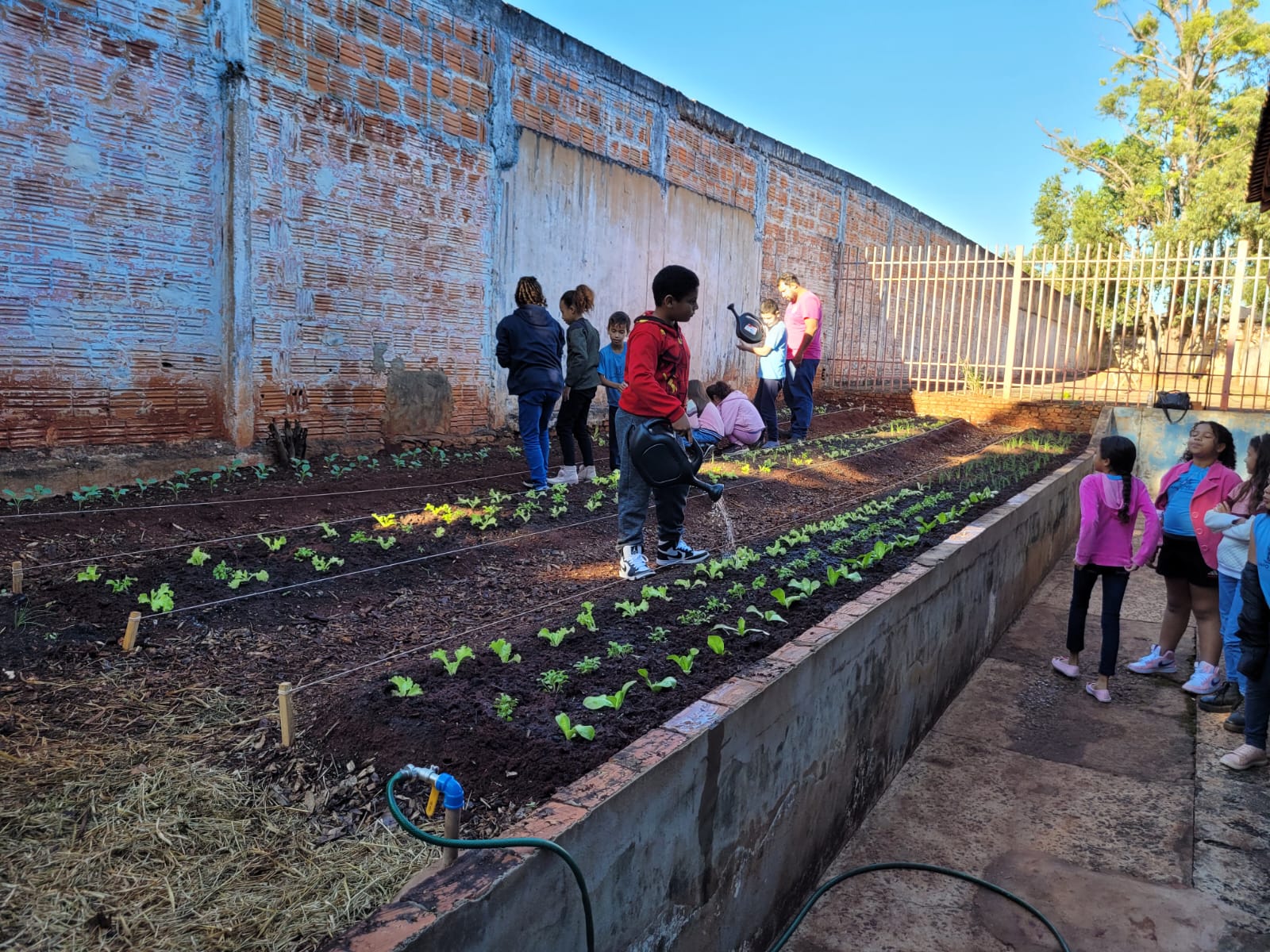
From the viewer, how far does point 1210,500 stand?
18.2 ft

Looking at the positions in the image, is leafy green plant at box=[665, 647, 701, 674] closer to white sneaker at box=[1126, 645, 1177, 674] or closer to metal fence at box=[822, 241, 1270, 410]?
white sneaker at box=[1126, 645, 1177, 674]

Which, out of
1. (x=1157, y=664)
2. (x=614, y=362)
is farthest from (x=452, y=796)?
(x=614, y=362)

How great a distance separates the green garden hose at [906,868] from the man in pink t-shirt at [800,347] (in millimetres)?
7847

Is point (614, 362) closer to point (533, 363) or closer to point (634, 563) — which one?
point (533, 363)

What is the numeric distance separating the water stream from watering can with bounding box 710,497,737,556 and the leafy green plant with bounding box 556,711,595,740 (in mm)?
2665

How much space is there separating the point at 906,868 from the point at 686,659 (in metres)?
1.33

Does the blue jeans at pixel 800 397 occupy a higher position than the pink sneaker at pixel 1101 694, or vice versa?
the blue jeans at pixel 800 397

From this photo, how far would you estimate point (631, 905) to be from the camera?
2428mm

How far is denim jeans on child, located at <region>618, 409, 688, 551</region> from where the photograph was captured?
5.26 metres

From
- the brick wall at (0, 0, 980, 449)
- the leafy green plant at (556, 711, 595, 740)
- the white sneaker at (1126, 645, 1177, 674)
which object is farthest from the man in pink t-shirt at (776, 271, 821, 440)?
the leafy green plant at (556, 711, 595, 740)

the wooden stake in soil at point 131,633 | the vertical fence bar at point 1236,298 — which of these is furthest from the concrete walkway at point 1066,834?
the vertical fence bar at point 1236,298

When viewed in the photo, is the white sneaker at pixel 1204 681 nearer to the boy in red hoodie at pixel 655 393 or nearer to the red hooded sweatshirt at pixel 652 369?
the boy in red hoodie at pixel 655 393

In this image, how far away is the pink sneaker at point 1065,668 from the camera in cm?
605

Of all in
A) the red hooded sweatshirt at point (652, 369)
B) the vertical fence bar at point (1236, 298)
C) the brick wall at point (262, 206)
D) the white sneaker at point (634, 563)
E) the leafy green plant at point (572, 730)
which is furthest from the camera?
the vertical fence bar at point (1236, 298)
